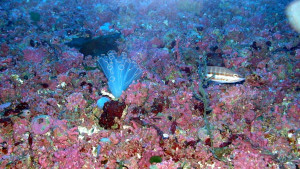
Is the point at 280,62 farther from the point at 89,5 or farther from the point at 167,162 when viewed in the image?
the point at 89,5

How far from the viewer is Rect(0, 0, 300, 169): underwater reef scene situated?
338 centimetres

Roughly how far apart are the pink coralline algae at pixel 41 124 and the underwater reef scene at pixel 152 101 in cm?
2

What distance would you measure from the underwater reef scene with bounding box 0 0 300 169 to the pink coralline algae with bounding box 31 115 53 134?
18 millimetres

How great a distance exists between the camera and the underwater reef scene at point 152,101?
3.38 meters

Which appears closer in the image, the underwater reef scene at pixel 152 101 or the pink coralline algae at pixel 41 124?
the underwater reef scene at pixel 152 101

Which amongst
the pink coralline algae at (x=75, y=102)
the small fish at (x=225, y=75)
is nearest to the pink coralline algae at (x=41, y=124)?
the pink coralline algae at (x=75, y=102)

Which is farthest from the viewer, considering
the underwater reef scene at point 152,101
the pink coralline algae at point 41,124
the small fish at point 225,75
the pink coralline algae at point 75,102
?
the small fish at point 225,75

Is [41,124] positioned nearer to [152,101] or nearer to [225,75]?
[152,101]

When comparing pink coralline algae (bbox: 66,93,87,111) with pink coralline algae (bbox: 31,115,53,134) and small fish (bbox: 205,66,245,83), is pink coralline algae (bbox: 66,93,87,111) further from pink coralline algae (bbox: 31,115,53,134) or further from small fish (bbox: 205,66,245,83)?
small fish (bbox: 205,66,245,83)

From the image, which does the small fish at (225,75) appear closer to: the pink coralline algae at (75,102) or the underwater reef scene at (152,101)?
the underwater reef scene at (152,101)

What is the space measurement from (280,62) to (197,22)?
414cm

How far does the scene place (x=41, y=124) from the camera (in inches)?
147

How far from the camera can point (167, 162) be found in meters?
3.14

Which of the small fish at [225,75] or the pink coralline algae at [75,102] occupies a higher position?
the small fish at [225,75]
